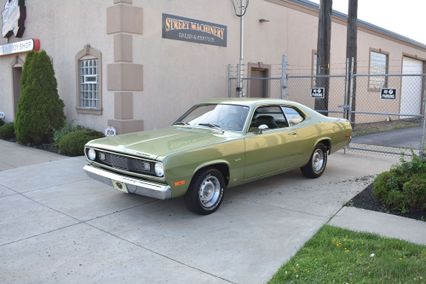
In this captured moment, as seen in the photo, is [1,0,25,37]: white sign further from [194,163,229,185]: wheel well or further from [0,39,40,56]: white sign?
[194,163,229,185]: wheel well

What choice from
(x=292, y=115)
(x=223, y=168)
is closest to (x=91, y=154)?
(x=223, y=168)

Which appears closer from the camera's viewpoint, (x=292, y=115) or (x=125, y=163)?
(x=125, y=163)

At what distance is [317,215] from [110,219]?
9.01 feet

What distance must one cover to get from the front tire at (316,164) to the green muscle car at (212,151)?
0.02 m

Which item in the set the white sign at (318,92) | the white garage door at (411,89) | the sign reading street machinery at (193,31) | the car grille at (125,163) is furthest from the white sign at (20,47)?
the white garage door at (411,89)

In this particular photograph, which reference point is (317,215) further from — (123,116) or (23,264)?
(123,116)

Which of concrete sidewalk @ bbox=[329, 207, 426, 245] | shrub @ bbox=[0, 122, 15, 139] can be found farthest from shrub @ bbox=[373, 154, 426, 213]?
shrub @ bbox=[0, 122, 15, 139]

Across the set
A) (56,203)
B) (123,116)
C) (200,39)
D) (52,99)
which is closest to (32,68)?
(52,99)

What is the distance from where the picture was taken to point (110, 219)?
5812 millimetres

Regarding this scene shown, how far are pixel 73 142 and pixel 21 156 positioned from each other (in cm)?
125

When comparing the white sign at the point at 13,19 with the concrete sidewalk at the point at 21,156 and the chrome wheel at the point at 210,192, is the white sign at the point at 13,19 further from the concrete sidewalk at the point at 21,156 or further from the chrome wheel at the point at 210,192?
the chrome wheel at the point at 210,192

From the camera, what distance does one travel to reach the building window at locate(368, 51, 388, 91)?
22.0 metres

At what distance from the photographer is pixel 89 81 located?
12047mm

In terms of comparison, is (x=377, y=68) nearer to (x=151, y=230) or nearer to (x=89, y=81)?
(x=89, y=81)
